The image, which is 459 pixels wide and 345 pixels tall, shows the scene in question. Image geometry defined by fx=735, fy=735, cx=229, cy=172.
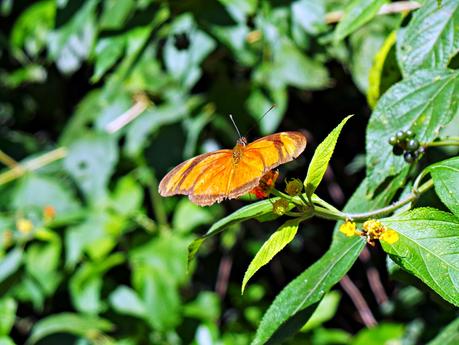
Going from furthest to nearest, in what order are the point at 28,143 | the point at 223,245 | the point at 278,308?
1. the point at 223,245
2. the point at 28,143
3. the point at 278,308

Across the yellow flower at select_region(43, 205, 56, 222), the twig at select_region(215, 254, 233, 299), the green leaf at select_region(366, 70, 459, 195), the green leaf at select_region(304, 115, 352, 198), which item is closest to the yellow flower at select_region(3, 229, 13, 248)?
the yellow flower at select_region(43, 205, 56, 222)

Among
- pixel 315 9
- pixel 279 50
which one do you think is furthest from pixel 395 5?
pixel 279 50

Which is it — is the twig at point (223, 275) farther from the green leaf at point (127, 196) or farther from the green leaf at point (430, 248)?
the green leaf at point (430, 248)

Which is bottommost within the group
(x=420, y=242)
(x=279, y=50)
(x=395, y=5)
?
(x=279, y=50)

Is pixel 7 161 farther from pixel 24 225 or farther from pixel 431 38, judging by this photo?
pixel 431 38

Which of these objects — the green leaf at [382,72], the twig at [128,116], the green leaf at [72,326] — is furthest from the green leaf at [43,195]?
the green leaf at [382,72]

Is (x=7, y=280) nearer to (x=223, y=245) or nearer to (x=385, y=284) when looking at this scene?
(x=223, y=245)
